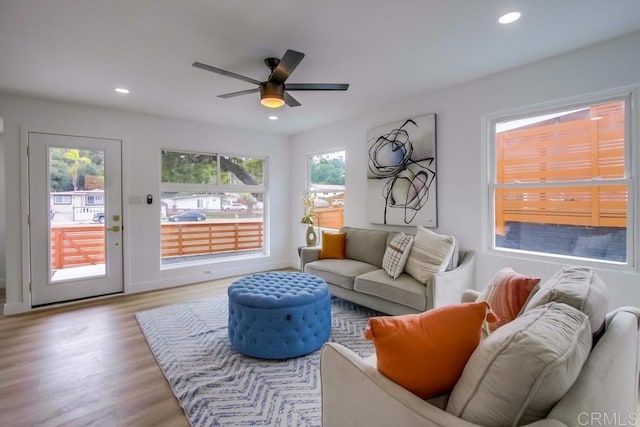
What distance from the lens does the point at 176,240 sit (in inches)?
191

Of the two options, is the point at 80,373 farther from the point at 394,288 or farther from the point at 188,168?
the point at 188,168

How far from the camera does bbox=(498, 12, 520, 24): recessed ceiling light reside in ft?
6.70

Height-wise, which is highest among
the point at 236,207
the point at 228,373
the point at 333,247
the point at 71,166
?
the point at 71,166

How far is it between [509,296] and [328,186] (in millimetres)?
3723

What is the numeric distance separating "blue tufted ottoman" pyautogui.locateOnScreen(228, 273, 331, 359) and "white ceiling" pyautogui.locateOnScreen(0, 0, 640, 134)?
6.74ft

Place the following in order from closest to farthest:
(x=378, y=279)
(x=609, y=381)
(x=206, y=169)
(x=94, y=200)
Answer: (x=609, y=381), (x=378, y=279), (x=94, y=200), (x=206, y=169)

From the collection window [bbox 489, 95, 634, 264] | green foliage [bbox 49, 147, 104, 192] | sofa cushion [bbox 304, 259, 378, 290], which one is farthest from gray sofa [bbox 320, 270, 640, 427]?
green foliage [bbox 49, 147, 104, 192]

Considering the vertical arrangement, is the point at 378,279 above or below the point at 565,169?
below

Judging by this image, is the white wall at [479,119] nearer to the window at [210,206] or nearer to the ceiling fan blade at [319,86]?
the ceiling fan blade at [319,86]

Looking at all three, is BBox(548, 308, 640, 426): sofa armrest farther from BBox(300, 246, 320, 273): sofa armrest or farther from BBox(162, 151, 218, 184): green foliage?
BBox(162, 151, 218, 184): green foliage

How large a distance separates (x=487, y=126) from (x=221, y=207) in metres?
4.06

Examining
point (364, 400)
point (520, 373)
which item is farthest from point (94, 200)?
point (520, 373)

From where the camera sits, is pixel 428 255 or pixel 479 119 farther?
pixel 479 119

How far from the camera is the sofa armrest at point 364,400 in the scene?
95cm
